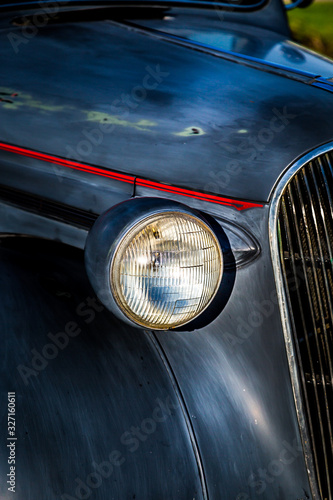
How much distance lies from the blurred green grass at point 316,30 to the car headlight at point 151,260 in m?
7.63

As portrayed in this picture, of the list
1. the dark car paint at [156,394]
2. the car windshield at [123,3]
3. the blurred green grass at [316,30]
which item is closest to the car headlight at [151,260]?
the dark car paint at [156,394]

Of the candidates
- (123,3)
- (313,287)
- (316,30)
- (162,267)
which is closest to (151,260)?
(162,267)

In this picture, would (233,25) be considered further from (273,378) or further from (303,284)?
(273,378)

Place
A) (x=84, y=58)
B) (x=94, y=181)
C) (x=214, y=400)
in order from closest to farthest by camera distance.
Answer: (x=214, y=400)
(x=94, y=181)
(x=84, y=58)

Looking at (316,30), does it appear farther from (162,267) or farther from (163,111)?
(162,267)

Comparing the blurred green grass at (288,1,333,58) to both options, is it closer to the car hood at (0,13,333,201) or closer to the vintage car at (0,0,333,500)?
the car hood at (0,13,333,201)

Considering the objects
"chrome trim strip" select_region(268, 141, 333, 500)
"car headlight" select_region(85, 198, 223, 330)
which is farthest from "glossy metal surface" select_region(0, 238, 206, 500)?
"chrome trim strip" select_region(268, 141, 333, 500)

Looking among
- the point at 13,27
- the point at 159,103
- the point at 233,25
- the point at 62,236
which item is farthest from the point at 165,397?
the point at 233,25

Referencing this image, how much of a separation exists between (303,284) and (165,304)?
0.41 m

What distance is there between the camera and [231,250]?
1.61 meters

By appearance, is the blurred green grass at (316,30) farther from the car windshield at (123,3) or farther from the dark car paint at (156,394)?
the dark car paint at (156,394)

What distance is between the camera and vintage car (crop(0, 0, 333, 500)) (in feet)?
4.73

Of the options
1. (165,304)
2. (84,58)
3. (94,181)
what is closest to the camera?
(165,304)

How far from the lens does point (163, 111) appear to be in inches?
68.9
